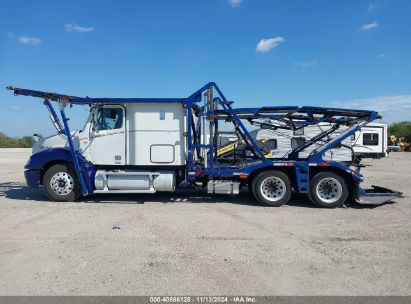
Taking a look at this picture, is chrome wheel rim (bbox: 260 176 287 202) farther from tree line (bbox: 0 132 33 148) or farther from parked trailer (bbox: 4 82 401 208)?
tree line (bbox: 0 132 33 148)

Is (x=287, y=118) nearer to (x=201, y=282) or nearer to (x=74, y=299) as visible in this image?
(x=201, y=282)

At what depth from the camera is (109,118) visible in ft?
32.6

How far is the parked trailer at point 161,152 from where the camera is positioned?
938 cm

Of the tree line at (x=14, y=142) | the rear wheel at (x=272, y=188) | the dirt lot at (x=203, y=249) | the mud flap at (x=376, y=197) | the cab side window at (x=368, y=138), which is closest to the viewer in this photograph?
the dirt lot at (x=203, y=249)

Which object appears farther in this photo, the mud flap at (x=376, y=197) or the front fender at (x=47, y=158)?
the front fender at (x=47, y=158)

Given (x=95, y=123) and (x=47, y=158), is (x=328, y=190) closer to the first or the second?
(x=95, y=123)

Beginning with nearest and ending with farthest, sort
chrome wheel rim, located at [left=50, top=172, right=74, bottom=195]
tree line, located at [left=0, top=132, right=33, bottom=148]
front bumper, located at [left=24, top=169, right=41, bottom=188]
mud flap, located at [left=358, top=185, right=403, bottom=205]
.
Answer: mud flap, located at [left=358, top=185, right=403, bottom=205] < chrome wheel rim, located at [left=50, top=172, right=74, bottom=195] < front bumper, located at [left=24, top=169, right=41, bottom=188] < tree line, located at [left=0, top=132, right=33, bottom=148]

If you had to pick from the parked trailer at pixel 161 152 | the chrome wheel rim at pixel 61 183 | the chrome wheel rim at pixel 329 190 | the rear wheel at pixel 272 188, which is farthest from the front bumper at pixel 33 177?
the chrome wheel rim at pixel 329 190

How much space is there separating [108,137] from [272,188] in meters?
4.60

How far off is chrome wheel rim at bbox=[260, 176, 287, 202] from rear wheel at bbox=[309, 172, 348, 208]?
0.75 m

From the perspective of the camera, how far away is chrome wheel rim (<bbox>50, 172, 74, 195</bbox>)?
32.2 ft

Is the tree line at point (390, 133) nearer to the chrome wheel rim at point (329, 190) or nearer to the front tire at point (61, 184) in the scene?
the front tire at point (61, 184)

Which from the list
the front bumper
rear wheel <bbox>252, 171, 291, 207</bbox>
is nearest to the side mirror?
the front bumper

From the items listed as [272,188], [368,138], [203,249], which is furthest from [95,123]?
[368,138]
